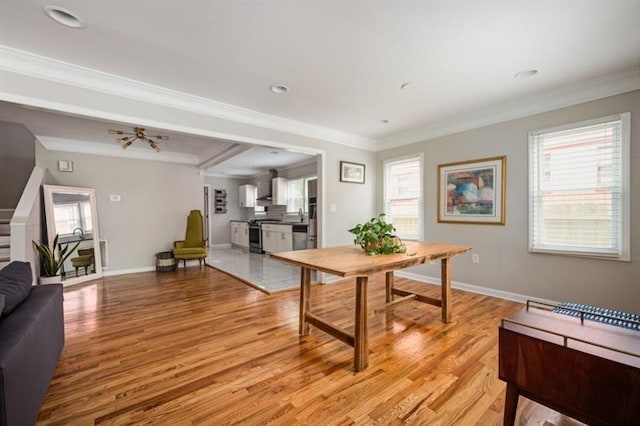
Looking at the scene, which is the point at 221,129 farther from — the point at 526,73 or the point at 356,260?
the point at 526,73

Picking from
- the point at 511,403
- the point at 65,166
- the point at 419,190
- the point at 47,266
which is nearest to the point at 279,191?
the point at 419,190

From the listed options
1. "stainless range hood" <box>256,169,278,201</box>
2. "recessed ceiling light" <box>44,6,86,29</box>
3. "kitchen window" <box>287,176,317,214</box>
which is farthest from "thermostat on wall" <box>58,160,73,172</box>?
"kitchen window" <box>287,176,317,214</box>

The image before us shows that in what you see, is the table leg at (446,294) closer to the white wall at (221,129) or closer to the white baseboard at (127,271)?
the white wall at (221,129)

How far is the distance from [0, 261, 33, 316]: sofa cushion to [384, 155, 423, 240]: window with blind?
14.5 ft

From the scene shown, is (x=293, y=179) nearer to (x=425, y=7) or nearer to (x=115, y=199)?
(x=115, y=199)

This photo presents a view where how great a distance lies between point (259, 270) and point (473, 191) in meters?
3.86

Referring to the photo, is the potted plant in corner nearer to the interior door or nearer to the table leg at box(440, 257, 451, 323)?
the interior door

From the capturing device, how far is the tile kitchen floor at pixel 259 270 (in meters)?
4.18

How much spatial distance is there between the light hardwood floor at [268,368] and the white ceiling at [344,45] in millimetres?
2454

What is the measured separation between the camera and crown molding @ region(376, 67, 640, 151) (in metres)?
2.66

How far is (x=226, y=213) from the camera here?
8875mm

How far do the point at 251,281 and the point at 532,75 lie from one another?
4.37m

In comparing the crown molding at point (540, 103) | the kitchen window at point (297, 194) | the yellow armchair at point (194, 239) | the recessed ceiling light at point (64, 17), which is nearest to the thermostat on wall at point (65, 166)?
the yellow armchair at point (194, 239)

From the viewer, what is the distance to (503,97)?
126 inches
